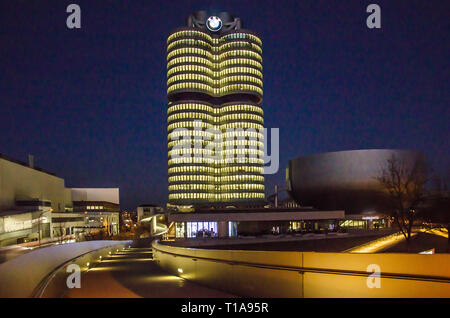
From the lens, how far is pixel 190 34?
15988cm

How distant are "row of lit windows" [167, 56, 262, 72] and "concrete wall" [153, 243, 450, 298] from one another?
14578 cm

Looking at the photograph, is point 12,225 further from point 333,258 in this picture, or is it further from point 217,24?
point 217,24

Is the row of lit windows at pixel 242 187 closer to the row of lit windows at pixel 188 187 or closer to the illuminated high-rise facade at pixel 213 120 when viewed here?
the illuminated high-rise facade at pixel 213 120

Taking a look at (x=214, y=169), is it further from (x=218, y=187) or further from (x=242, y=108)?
(x=242, y=108)

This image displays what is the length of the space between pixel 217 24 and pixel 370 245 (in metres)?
136

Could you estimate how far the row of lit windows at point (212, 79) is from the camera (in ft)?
513

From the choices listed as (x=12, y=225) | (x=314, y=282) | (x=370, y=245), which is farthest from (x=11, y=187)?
(x=314, y=282)

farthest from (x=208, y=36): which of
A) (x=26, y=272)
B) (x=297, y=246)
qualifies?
(x=26, y=272)

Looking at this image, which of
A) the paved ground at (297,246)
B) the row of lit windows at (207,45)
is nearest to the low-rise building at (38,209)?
the paved ground at (297,246)

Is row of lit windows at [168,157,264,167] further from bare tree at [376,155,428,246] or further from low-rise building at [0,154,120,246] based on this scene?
bare tree at [376,155,428,246]

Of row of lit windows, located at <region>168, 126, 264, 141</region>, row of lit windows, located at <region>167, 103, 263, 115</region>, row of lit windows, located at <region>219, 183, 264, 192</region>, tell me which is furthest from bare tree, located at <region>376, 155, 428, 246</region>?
row of lit windows, located at <region>167, 103, 263, 115</region>

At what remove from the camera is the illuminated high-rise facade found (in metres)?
154

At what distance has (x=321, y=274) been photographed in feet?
34.6

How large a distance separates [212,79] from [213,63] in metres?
6.27
